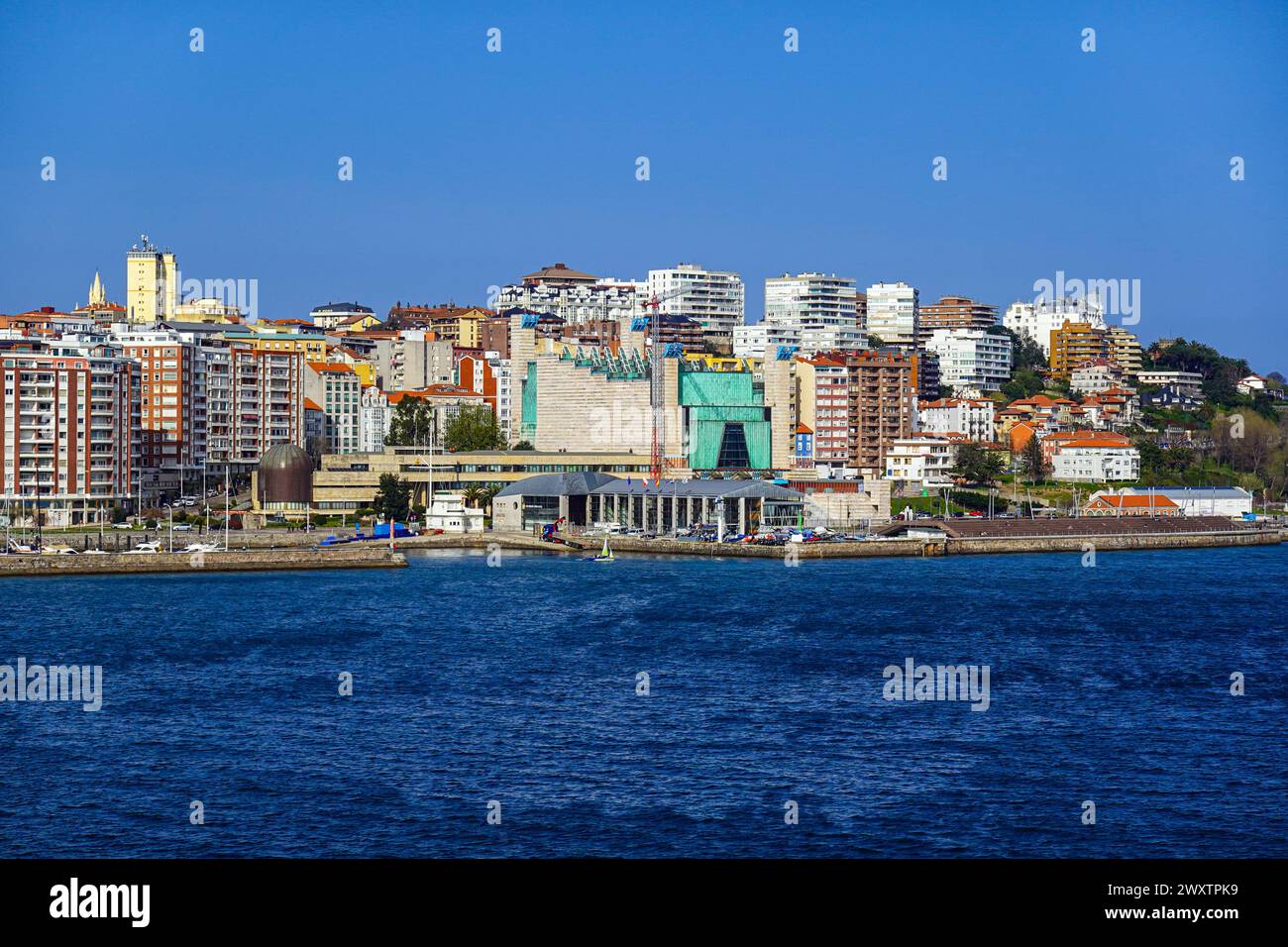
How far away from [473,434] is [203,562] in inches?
785

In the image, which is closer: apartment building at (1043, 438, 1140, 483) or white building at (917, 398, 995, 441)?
apartment building at (1043, 438, 1140, 483)

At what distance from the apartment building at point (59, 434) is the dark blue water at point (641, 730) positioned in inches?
528

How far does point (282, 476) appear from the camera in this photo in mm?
45750

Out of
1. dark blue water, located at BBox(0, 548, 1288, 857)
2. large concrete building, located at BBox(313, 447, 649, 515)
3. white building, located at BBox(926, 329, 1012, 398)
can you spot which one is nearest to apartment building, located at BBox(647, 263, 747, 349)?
white building, located at BBox(926, 329, 1012, 398)

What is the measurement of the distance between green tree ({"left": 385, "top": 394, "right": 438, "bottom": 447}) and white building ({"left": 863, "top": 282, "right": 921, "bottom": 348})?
36.8 m

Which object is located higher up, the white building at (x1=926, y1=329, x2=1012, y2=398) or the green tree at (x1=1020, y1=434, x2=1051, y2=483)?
the white building at (x1=926, y1=329, x2=1012, y2=398)

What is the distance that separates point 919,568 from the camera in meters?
36.8

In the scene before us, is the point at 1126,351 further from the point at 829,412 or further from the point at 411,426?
the point at 411,426

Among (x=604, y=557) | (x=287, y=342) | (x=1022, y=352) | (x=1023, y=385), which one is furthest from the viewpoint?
(x=1022, y=352)

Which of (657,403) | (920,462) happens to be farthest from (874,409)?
(657,403)

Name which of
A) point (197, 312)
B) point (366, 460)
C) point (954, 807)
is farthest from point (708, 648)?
point (197, 312)

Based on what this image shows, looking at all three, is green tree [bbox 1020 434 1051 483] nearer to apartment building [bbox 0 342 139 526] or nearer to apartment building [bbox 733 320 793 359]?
apartment building [bbox 733 320 793 359]

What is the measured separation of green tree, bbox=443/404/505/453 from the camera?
176 feet
